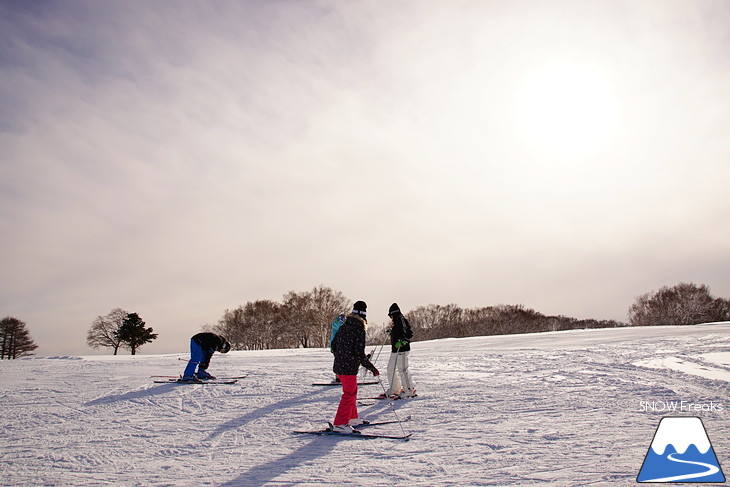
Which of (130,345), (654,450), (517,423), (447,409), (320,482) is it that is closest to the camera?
(320,482)

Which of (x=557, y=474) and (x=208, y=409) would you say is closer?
(x=557, y=474)

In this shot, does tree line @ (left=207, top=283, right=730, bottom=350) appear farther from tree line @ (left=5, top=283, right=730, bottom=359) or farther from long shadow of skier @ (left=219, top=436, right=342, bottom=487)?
long shadow of skier @ (left=219, top=436, right=342, bottom=487)

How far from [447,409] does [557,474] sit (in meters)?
3.61

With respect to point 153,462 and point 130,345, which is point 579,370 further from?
point 130,345

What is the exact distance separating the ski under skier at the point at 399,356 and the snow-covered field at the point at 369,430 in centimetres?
39

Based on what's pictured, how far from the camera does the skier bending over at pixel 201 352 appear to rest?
1204 centimetres

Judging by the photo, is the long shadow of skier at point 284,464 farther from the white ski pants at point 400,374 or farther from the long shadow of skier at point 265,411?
the white ski pants at point 400,374

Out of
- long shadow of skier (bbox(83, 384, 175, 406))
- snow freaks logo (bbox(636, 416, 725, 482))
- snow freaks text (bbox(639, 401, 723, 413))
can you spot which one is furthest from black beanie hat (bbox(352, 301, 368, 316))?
long shadow of skier (bbox(83, 384, 175, 406))

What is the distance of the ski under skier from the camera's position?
32.1 feet

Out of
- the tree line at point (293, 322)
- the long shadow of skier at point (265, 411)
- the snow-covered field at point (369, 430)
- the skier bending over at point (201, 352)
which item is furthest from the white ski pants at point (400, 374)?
the tree line at point (293, 322)

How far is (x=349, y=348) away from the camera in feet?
23.2

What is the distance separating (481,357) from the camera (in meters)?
16.7

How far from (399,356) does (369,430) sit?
278 cm

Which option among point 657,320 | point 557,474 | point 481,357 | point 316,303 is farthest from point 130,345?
point 657,320
